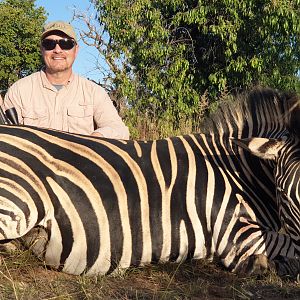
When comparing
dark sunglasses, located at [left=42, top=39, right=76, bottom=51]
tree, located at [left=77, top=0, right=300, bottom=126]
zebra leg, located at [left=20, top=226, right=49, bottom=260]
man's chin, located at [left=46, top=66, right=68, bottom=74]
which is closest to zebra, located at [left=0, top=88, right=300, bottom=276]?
zebra leg, located at [left=20, top=226, right=49, bottom=260]

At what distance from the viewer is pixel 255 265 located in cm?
256

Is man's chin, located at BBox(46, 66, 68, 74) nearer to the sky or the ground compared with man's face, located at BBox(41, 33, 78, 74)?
nearer to the ground

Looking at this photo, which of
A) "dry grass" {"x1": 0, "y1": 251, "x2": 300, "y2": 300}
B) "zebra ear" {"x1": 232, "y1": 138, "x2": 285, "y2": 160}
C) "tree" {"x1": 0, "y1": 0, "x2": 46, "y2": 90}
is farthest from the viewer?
"tree" {"x1": 0, "y1": 0, "x2": 46, "y2": 90}

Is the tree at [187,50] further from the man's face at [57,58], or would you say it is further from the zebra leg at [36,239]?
the zebra leg at [36,239]

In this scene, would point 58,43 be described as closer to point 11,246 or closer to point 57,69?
point 57,69

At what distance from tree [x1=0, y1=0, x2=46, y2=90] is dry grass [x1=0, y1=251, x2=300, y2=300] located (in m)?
20.8

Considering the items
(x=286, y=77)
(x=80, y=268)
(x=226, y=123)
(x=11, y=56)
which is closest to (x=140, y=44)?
(x=286, y=77)

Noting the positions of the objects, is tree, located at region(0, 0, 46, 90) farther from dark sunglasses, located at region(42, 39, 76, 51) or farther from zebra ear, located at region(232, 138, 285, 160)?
zebra ear, located at region(232, 138, 285, 160)

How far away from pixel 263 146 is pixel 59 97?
1.98m

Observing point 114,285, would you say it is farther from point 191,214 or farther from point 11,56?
point 11,56

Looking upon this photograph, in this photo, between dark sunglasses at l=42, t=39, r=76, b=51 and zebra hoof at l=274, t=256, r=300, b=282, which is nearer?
zebra hoof at l=274, t=256, r=300, b=282

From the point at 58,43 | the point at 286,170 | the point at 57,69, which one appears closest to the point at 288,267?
the point at 286,170

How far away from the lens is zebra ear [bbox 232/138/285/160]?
8.20ft

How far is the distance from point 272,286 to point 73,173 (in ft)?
3.92
